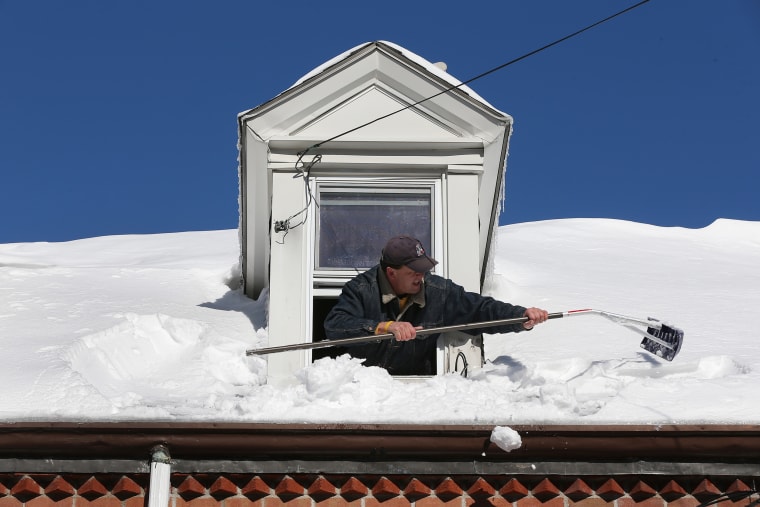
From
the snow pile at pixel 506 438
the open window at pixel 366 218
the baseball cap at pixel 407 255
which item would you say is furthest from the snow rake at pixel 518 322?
the snow pile at pixel 506 438

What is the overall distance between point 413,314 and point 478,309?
386 millimetres

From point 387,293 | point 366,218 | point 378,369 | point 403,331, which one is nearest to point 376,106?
point 366,218

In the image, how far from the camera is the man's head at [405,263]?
686cm

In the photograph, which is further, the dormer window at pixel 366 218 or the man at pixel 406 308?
the dormer window at pixel 366 218

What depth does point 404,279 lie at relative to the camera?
691cm

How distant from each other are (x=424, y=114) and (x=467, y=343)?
1468 millimetres

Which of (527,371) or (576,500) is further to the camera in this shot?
(527,371)

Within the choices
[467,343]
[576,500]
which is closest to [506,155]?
[467,343]

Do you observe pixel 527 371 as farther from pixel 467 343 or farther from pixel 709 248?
pixel 709 248

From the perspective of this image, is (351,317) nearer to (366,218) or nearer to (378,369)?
(378,369)

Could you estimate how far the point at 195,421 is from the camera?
5797 mm

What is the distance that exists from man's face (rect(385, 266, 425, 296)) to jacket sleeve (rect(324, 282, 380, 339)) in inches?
6.8

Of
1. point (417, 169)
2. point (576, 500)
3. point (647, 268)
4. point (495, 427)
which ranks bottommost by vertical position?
point (576, 500)

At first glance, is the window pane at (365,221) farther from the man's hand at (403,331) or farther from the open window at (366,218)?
the man's hand at (403,331)
